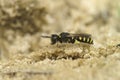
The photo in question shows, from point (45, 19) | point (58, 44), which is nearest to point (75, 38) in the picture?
point (58, 44)

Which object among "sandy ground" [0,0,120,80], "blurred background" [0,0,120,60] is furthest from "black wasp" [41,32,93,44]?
"blurred background" [0,0,120,60]

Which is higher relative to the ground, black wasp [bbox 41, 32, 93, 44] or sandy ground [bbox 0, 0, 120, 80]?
black wasp [bbox 41, 32, 93, 44]

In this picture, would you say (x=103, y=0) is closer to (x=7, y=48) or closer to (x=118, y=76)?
(x=7, y=48)

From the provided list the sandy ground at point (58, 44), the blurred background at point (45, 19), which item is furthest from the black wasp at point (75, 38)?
the blurred background at point (45, 19)

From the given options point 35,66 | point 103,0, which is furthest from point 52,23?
point 35,66

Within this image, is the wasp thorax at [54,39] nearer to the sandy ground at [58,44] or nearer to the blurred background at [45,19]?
the sandy ground at [58,44]

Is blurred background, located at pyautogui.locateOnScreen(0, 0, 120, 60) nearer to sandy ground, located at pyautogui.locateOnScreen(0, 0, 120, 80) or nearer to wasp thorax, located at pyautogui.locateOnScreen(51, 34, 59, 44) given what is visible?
sandy ground, located at pyautogui.locateOnScreen(0, 0, 120, 80)

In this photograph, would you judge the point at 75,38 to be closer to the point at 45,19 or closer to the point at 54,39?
the point at 54,39
